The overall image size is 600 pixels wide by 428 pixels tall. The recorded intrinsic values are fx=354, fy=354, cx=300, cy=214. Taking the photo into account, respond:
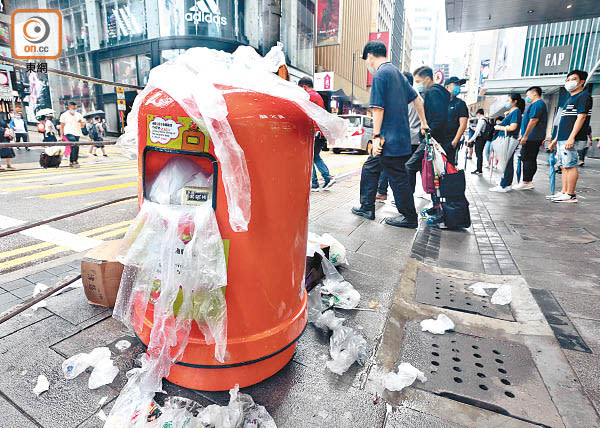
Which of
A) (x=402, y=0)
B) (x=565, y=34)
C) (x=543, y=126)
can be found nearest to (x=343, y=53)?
(x=565, y=34)

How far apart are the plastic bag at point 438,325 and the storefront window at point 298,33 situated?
2797 centimetres

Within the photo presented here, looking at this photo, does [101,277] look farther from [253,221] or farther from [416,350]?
[416,350]

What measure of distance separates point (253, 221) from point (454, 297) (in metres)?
1.83

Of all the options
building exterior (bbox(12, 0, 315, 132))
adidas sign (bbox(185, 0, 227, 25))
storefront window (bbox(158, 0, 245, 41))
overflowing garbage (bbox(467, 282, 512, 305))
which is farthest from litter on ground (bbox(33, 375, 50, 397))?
adidas sign (bbox(185, 0, 227, 25))

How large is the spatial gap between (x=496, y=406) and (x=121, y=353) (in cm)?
171

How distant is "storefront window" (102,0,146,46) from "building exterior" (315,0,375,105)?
2390 cm

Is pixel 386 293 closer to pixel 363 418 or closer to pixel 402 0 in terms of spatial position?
pixel 363 418

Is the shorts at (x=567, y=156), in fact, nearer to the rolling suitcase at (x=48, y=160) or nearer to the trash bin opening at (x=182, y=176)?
the trash bin opening at (x=182, y=176)

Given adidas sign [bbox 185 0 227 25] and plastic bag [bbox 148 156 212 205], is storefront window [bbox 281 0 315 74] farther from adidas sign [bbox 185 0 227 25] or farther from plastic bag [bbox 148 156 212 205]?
plastic bag [bbox 148 156 212 205]

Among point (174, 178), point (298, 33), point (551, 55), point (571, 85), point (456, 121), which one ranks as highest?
point (298, 33)

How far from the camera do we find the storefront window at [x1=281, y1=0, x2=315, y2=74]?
28312mm

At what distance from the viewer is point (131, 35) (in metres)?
22.6

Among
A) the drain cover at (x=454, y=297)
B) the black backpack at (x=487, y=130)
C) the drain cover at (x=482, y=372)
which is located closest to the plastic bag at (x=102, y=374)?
the drain cover at (x=482, y=372)

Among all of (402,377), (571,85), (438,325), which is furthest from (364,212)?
(571,85)
